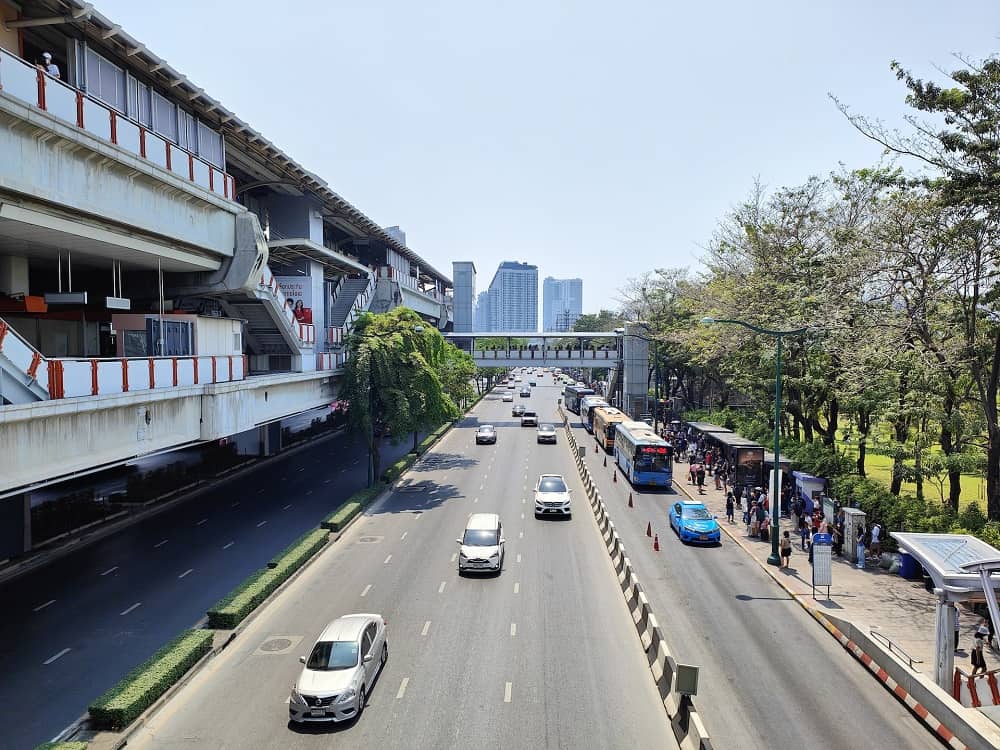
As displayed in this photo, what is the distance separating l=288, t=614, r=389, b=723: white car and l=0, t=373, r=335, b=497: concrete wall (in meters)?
6.98

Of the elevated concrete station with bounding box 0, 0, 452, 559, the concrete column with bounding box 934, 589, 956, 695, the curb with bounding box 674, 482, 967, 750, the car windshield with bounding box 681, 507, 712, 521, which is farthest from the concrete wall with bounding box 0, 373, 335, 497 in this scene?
the concrete column with bounding box 934, 589, 956, 695

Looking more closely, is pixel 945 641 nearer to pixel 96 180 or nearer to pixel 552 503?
pixel 552 503

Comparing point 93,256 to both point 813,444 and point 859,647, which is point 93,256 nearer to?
point 859,647

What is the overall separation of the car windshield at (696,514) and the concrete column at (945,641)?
45.2 ft

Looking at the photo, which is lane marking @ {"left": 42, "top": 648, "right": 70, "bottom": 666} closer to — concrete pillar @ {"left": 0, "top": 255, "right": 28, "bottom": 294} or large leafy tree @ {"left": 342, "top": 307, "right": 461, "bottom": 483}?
concrete pillar @ {"left": 0, "top": 255, "right": 28, "bottom": 294}

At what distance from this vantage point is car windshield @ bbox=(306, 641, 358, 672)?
45.6ft

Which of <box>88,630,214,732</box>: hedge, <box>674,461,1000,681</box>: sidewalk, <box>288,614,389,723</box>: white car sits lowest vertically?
<box>674,461,1000,681</box>: sidewalk

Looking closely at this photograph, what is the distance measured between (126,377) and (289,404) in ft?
41.3

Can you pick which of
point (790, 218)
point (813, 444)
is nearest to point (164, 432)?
point (813, 444)

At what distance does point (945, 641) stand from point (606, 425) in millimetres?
38768

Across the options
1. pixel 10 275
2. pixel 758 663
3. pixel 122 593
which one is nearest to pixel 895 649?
pixel 758 663

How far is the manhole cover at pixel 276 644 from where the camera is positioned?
55.9 ft

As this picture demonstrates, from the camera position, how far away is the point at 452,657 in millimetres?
16266

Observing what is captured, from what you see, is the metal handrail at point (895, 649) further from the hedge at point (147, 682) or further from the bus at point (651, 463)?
the bus at point (651, 463)
